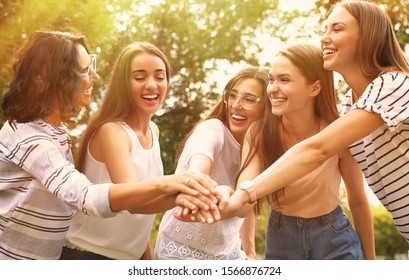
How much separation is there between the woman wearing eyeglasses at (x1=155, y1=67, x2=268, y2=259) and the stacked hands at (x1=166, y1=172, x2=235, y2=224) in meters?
0.02

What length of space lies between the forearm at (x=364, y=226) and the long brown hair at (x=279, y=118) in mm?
269

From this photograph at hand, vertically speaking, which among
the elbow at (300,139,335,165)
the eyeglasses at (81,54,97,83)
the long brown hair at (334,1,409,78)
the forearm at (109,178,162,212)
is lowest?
the forearm at (109,178,162,212)

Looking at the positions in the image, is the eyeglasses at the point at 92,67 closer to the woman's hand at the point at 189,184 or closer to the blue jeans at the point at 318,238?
the woman's hand at the point at 189,184

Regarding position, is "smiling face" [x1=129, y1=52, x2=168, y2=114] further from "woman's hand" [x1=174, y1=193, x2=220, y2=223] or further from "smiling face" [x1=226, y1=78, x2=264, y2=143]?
"woman's hand" [x1=174, y1=193, x2=220, y2=223]

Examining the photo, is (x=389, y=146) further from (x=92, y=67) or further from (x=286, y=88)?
(x=92, y=67)

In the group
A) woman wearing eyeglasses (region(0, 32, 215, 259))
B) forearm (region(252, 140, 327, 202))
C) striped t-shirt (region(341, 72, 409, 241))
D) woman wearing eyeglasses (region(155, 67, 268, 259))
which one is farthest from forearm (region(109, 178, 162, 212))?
striped t-shirt (region(341, 72, 409, 241))

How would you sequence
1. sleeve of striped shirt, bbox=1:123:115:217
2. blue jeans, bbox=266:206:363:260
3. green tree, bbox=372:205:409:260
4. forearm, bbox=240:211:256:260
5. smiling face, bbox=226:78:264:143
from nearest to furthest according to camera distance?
sleeve of striped shirt, bbox=1:123:115:217 < blue jeans, bbox=266:206:363:260 < smiling face, bbox=226:78:264:143 < forearm, bbox=240:211:256:260 < green tree, bbox=372:205:409:260

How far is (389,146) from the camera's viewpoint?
1.85 meters

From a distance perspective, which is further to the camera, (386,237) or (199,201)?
(386,237)

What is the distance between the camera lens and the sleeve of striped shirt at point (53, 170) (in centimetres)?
168

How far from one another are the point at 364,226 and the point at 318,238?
197mm

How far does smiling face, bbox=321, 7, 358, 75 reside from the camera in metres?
1.94

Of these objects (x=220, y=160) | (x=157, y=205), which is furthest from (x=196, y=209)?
(x=220, y=160)

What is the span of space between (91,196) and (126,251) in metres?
0.35
